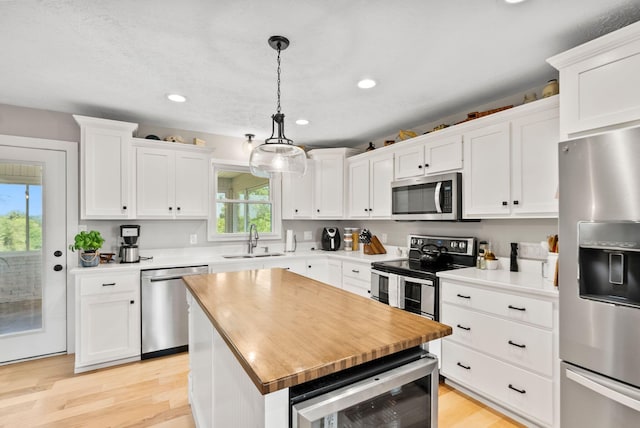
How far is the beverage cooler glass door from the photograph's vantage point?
959mm

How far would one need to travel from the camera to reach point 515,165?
8.01 feet

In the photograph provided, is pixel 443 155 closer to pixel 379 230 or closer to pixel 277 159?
pixel 379 230

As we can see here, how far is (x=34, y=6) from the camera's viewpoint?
1644 mm

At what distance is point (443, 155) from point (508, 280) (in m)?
1.29

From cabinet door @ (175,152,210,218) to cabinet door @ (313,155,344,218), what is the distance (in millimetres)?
1487

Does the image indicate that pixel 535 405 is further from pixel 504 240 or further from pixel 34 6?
pixel 34 6

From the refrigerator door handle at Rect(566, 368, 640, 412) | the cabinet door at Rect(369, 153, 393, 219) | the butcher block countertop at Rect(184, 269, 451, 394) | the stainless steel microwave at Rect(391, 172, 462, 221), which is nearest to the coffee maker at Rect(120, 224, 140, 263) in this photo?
the butcher block countertop at Rect(184, 269, 451, 394)

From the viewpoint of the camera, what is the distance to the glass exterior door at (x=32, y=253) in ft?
9.99

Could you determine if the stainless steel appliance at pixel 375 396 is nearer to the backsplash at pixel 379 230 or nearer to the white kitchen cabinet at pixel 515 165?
the white kitchen cabinet at pixel 515 165

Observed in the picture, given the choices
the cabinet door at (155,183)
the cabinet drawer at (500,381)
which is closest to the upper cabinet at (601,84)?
the cabinet drawer at (500,381)

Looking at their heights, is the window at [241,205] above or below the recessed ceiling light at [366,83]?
below

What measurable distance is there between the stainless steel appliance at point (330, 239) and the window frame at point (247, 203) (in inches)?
25.4

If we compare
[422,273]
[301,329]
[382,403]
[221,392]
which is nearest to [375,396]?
[382,403]

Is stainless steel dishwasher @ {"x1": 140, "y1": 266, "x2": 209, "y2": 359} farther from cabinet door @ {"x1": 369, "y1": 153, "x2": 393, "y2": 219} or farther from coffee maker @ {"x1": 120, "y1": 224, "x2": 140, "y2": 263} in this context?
cabinet door @ {"x1": 369, "y1": 153, "x2": 393, "y2": 219}
